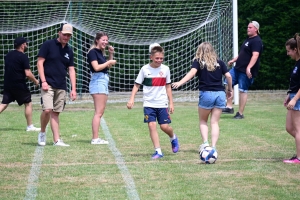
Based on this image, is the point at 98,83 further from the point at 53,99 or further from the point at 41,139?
the point at 41,139

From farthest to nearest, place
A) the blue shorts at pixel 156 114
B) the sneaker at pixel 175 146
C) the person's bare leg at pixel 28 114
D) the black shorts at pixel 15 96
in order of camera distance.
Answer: the black shorts at pixel 15 96 → the person's bare leg at pixel 28 114 → the sneaker at pixel 175 146 → the blue shorts at pixel 156 114

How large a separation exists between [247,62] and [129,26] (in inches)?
239

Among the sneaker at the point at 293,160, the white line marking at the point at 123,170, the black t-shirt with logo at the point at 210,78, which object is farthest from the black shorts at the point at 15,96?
the sneaker at the point at 293,160

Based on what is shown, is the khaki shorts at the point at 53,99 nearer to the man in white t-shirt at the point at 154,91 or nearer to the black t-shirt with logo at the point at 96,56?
the black t-shirt with logo at the point at 96,56

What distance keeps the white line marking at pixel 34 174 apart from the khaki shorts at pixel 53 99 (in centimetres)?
63

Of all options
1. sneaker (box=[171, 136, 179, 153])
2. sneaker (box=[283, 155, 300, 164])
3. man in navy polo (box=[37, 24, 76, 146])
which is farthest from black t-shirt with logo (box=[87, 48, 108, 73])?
sneaker (box=[283, 155, 300, 164])

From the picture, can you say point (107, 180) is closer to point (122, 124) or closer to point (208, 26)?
point (122, 124)

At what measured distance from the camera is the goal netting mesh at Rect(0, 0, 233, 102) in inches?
768

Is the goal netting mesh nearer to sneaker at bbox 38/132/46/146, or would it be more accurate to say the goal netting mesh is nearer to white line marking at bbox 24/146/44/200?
sneaker at bbox 38/132/46/146

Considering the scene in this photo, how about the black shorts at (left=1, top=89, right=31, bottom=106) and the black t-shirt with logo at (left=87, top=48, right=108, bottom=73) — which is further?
the black shorts at (left=1, top=89, right=31, bottom=106)

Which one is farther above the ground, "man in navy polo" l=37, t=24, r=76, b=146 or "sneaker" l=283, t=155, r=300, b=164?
"man in navy polo" l=37, t=24, r=76, b=146

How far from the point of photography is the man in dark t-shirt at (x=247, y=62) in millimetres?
14617

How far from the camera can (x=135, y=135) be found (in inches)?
468

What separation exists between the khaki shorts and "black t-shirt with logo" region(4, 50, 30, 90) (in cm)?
246
